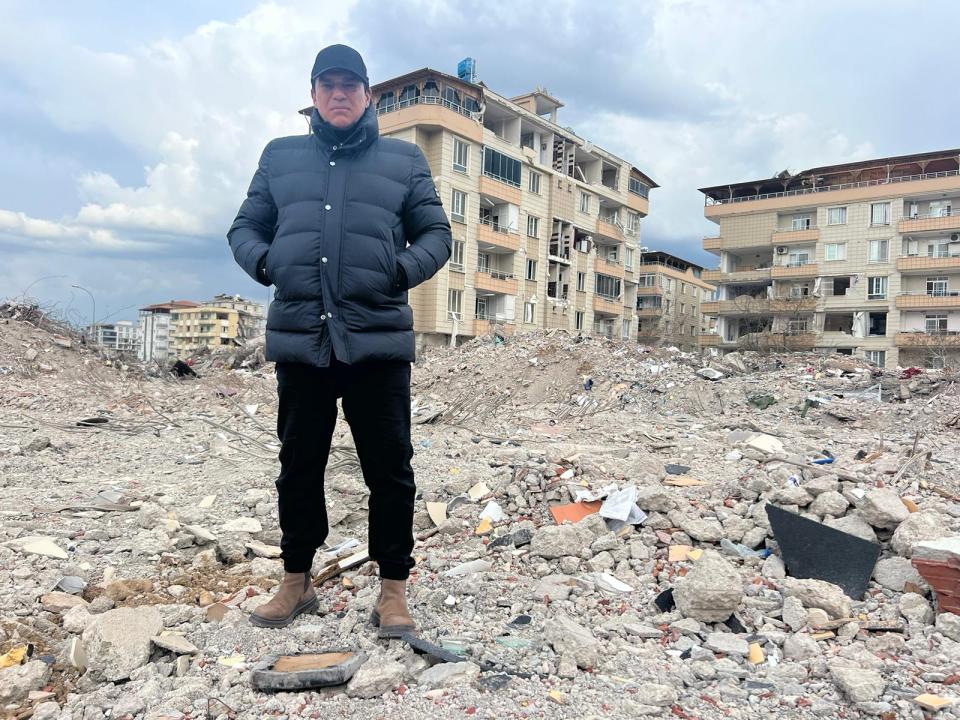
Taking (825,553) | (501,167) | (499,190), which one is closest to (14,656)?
(825,553)

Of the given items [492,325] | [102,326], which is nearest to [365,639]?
[102,326]

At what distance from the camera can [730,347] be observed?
121 ft

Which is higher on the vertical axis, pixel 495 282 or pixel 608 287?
pixel 608 287

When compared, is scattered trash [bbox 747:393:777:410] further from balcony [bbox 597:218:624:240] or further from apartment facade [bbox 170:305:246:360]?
apartment facade [bbox 170:305:246:360]

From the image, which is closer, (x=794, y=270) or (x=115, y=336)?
(x=115, y=336)

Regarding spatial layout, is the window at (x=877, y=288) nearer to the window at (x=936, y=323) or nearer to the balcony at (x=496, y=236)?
the window at (x=936, y=323)

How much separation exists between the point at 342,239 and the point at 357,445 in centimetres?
75

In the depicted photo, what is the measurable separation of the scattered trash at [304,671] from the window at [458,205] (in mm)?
24204

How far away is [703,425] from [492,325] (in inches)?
710

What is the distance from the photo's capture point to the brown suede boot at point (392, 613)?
2.20 meters

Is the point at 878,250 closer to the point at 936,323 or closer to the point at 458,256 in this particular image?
the point at 936,323

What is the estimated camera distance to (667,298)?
5534 centimetres

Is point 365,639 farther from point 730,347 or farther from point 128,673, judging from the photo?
point 730,347

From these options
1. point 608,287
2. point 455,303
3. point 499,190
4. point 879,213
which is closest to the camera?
point 455,303
